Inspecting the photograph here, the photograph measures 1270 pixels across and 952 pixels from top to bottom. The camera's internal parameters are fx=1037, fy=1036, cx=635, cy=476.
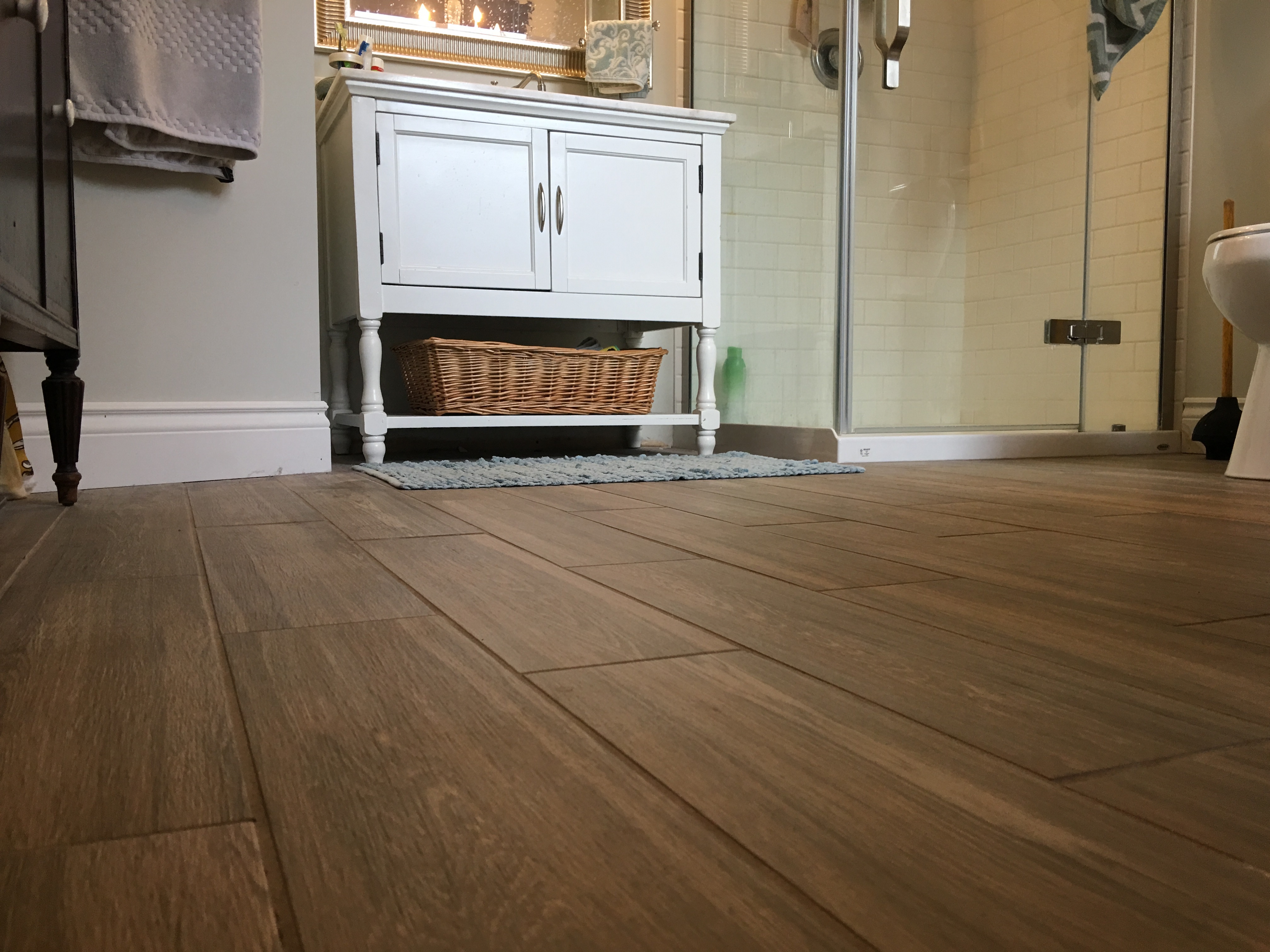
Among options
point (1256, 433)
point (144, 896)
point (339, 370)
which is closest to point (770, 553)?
point (144, 896)

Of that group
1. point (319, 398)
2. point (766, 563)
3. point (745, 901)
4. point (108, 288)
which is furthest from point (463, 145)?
point (745, 901)

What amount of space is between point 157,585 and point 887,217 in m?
2.24

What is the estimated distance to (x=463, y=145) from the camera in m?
2.37

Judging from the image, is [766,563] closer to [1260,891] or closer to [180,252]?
[1260,891]

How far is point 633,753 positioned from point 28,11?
1.15m

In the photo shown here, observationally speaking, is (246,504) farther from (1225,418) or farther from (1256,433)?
(1225,418)

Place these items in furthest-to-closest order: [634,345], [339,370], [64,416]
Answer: [634,345]
[339,370]
[64,416]

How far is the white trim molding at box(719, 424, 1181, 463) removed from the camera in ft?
8.32

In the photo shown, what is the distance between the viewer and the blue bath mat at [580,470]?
1.89 metres

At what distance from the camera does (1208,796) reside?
0.44 m

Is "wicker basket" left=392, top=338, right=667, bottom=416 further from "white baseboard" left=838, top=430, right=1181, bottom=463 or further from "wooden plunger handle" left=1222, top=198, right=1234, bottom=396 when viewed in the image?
"wooden plunger handle" left=1222, top=198, right=1234, bottom=396

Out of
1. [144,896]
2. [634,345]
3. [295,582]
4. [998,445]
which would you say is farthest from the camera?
[634,345]

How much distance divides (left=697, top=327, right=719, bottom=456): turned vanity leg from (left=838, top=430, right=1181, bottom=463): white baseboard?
0.33m

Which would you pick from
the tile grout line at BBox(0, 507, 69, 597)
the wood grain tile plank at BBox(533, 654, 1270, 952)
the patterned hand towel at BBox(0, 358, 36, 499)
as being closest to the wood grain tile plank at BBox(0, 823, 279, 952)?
the wood grain tile plank at BBox(533, 654, 1270, 952)
